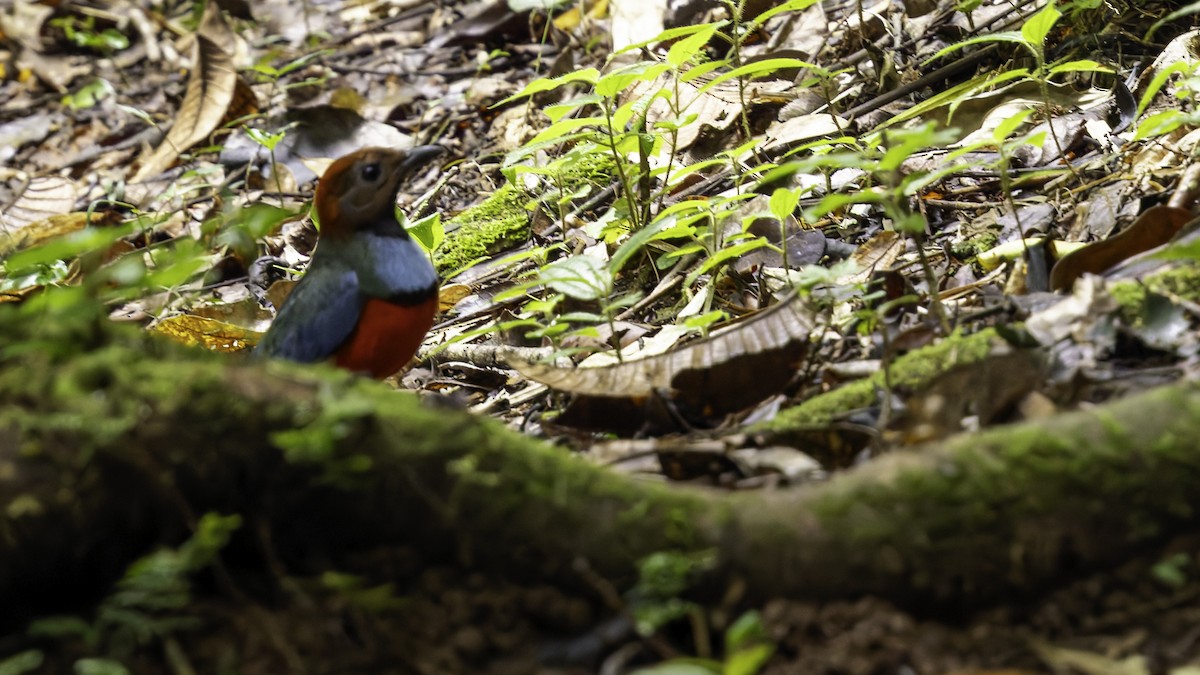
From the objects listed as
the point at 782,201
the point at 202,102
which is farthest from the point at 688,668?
the point at 202,102

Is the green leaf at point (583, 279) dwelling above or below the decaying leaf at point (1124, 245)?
above

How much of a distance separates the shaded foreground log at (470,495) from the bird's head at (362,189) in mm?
2295

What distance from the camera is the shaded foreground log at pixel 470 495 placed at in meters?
2.01

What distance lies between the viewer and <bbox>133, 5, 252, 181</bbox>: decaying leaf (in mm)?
8180

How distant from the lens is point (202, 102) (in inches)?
325

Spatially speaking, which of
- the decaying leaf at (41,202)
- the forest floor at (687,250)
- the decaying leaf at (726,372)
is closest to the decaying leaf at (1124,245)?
the forest floor at (687,250)

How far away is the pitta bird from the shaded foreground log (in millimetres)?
2020

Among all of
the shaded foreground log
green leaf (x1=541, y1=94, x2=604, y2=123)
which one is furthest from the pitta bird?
the shaded foreground log

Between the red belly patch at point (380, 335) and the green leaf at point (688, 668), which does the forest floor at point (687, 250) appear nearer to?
the green leaf at point (688, 668)

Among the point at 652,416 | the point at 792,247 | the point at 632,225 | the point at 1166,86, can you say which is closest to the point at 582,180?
the point at 632,225

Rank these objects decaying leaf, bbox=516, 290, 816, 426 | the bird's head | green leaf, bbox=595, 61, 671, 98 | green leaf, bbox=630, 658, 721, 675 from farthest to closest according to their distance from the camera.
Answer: the bird's head → green leaf, bbox=595, 61, 671, 98 → decaying leaf, bbox=516, 290, 816, 426 → green leaf, bbox=630, 658, 721, 675

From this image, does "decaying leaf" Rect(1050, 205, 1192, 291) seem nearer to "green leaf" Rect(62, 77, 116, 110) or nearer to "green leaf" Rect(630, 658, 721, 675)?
"green leaf" Rect(630, 658, 721, 675)

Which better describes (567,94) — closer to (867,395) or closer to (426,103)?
(426,103)

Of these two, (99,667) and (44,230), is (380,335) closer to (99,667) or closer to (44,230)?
(99,667)
